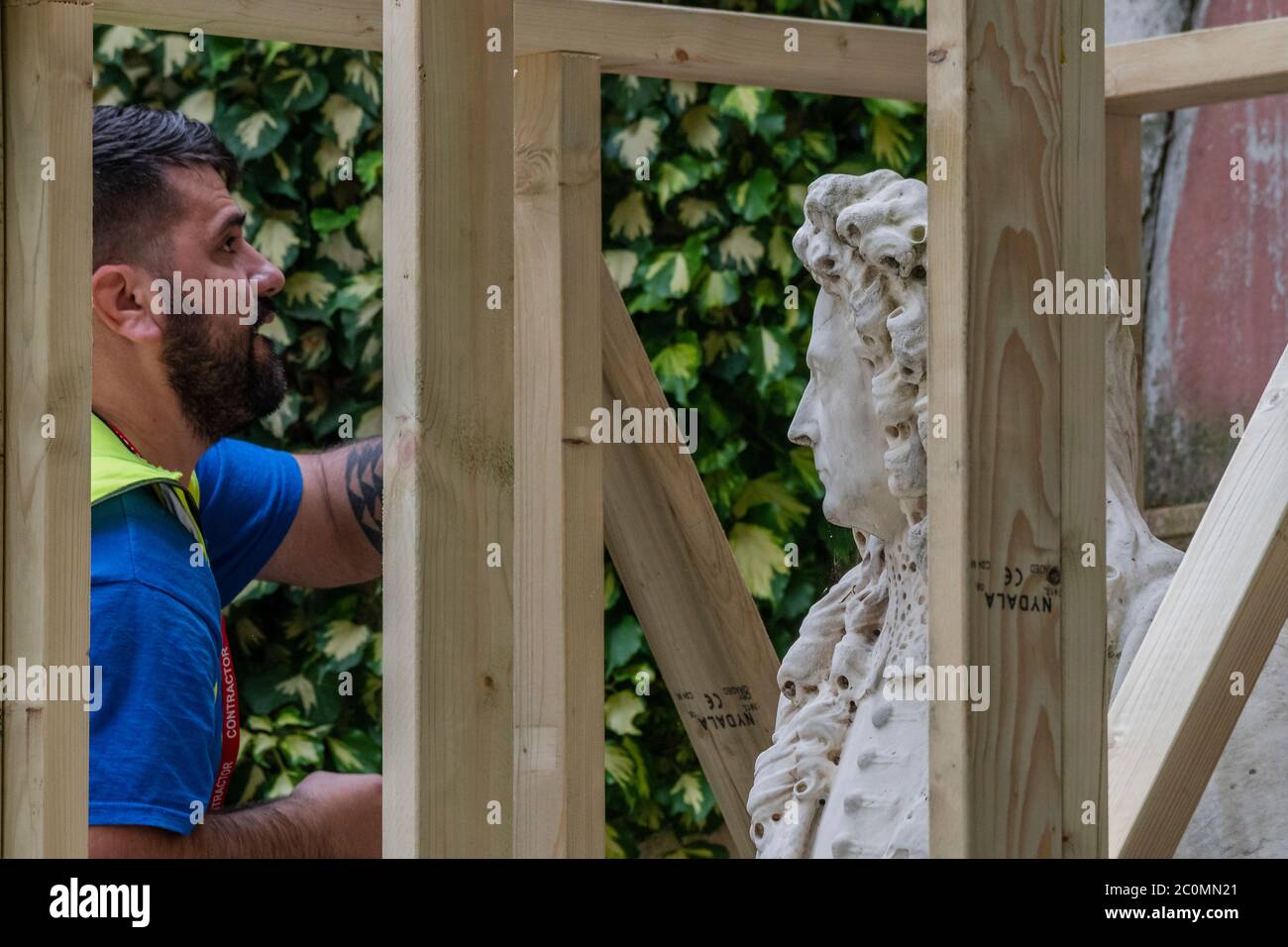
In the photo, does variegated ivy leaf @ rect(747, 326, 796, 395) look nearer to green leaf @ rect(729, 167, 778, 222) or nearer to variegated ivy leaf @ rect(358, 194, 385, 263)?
green leaf @ rect(729, 167, 778, 222)

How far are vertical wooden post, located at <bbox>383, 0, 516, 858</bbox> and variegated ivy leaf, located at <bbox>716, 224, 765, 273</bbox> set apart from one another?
3223 millimetres

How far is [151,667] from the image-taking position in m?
2.97

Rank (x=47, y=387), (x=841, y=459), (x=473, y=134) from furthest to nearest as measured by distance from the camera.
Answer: (x=841, y=459), (x=47, y=387), (x=473, y=134)

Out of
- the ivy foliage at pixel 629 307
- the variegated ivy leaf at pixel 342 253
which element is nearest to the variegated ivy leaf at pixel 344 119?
the ivy foliage at pixel 629 307

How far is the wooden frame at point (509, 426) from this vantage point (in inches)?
63.8

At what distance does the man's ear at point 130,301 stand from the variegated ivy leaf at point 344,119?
1.60m

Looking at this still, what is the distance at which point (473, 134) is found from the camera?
6.04 ft

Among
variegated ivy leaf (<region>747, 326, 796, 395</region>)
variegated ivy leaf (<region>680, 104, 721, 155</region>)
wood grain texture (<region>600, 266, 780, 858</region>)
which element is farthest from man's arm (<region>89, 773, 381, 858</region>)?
variegated ivy leaf (<region>680, 104, 721, 155</region>)

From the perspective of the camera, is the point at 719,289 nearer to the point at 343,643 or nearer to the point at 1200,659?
the point at 343,643

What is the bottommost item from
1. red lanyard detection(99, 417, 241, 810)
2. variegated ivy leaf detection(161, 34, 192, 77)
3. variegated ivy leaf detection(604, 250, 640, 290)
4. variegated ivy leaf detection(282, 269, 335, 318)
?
red lanyard detection(99, 417, 241, 810)

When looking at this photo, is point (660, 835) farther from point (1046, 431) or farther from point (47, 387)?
point (1046, 431)

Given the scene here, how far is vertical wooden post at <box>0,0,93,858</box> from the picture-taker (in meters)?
2.13
